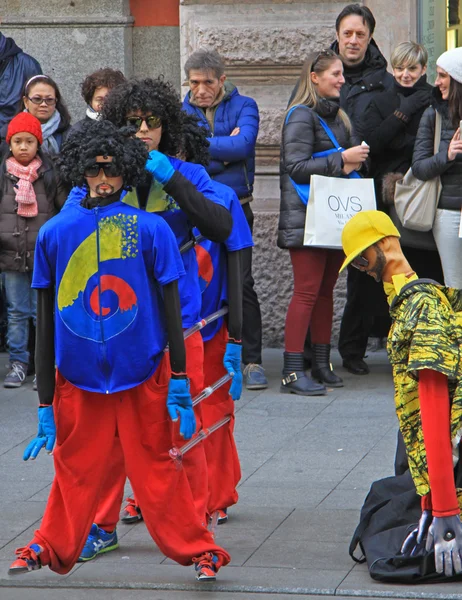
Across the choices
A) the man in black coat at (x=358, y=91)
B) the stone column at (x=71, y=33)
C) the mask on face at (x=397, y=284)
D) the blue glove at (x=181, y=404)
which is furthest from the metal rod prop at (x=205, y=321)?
the stone column at (x=71, y=33)

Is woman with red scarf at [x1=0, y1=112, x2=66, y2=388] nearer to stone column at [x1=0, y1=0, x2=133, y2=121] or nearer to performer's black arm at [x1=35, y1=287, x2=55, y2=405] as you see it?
stone column at [x1=0, y1=0, x2=133, y2=121]

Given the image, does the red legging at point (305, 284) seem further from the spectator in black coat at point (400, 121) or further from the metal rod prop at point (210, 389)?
the metal rod prop at point (210, 389)

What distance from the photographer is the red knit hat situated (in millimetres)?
7891

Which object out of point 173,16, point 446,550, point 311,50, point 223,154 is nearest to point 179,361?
point 446,550

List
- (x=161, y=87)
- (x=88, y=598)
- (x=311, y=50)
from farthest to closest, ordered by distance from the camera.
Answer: (x=311, y=50)
(x=161, y=87)
(x=88, y=598)

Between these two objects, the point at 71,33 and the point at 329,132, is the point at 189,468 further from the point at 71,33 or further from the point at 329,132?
the point at 71,33

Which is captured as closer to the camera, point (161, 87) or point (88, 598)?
point (88, 598)

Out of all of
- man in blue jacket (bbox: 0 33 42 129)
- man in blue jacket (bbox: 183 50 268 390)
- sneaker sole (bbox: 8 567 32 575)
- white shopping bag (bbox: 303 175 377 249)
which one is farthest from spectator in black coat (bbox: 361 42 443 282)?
sneaker sole (bbox: 8 567 32 575)

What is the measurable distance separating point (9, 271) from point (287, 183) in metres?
1.87

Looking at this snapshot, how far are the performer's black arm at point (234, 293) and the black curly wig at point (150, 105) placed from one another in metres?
0.56

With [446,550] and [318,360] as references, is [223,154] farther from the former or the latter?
[446,550]

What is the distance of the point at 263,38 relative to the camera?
348 inches

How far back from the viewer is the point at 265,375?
27.2 feet

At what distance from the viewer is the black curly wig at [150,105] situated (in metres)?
4.77
